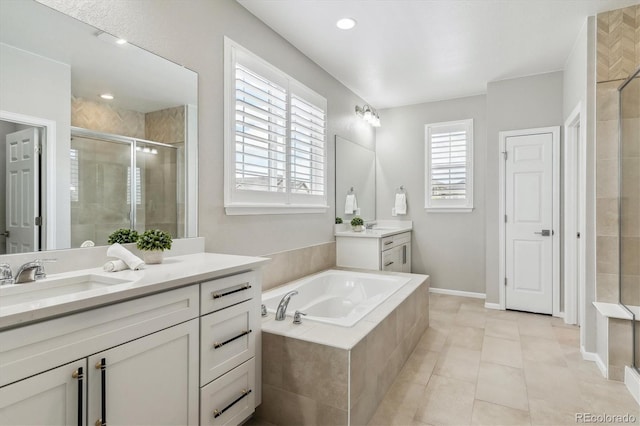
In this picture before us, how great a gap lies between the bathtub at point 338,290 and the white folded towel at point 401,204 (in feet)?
5.67

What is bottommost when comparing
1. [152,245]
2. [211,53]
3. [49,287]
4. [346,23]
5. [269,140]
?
[49,287]

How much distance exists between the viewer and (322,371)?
1.76 meters

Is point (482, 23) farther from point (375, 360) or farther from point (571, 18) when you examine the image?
point (375, 360)

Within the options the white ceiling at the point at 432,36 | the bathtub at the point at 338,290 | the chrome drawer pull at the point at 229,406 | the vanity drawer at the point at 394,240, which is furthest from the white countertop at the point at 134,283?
the vanity drawer at the point at 394,240

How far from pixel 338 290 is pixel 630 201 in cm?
239

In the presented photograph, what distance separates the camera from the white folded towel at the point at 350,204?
13.8 feet

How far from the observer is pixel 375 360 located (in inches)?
79.7

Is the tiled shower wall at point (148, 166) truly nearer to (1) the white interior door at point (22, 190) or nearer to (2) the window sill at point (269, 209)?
(1) the white interior door at point (22, 190)

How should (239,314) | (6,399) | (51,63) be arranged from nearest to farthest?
1. (6,399)
2. (51,63)
3. (239,314)

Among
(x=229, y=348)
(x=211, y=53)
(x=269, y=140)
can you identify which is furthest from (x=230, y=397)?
(x=211, y=53)

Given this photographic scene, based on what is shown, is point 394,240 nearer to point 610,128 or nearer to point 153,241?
point 610,128

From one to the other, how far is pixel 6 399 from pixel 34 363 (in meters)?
0.10

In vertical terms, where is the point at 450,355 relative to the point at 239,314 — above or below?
below

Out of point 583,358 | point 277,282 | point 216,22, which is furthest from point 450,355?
point 216,22
